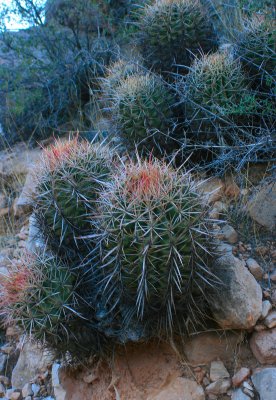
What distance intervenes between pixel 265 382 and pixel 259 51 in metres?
2.44

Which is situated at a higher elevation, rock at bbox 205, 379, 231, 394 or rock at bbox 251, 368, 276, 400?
rock at bbox 251, 368, 276, 400

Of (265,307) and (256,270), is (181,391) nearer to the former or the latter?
(265,307)

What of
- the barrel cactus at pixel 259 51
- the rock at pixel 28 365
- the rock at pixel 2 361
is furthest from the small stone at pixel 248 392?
the barrel cactus at pixel 259 51

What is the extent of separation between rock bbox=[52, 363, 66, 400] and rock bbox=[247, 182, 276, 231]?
5.32 feet

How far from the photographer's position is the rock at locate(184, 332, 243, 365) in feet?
10.3

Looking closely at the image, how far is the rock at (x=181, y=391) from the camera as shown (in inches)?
118

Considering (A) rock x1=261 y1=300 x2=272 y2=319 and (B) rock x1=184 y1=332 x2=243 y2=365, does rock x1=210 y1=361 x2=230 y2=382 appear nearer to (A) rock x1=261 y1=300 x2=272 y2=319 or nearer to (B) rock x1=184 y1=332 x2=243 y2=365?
(B) rock x1=184 y1=332 x2=243 y2=365

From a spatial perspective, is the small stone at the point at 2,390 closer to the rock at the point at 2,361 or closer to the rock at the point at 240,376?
the rock at the point at 2,361

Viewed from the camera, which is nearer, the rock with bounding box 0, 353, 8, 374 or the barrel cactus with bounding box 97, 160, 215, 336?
the barrel cactus with bounding box 97, 160, 215, 336

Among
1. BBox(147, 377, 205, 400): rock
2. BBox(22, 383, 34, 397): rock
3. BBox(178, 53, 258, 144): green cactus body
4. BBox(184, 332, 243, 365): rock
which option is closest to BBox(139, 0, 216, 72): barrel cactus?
BBox(178, 53, 258, 144): green cactus body

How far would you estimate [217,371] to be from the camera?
3061mm

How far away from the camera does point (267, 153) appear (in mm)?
3898

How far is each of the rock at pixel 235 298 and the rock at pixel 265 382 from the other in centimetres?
25

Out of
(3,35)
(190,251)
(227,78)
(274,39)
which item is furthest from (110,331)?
(3,35)
